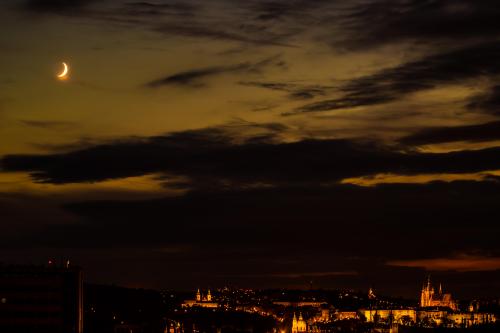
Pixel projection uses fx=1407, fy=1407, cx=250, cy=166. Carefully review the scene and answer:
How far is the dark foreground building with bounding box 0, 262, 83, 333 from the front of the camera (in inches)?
6112

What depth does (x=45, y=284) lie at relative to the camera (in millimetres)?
159375

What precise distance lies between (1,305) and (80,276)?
47.0 feet

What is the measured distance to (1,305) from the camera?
155875mm

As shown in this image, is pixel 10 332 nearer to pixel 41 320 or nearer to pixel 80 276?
pixel 41 320

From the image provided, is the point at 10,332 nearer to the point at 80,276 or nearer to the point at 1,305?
the point at 1,305

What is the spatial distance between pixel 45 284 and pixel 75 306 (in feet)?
21.8

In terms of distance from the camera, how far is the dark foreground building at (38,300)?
15525cm

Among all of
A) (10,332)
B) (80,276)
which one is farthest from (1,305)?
(80,276)

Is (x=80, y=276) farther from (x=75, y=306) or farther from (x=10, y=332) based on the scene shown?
(x=10, y=332)

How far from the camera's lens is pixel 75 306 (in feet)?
540

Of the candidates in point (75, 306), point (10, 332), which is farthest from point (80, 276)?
point (10, 332)

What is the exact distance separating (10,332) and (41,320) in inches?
Answer: 155

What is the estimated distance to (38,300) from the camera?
6225 inches

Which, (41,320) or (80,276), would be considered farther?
(80,276)
